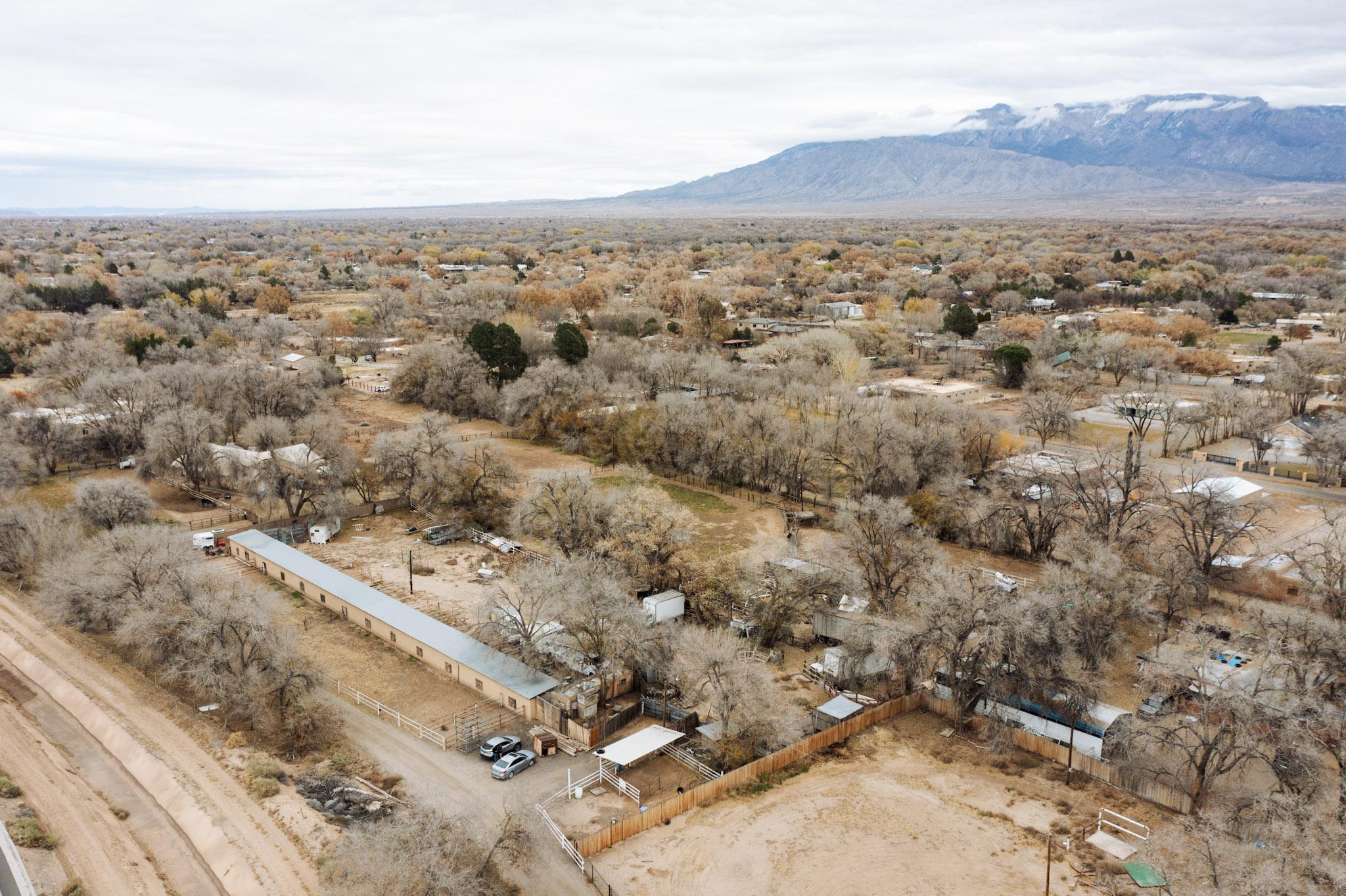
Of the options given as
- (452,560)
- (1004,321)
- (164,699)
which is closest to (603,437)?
(452,560)

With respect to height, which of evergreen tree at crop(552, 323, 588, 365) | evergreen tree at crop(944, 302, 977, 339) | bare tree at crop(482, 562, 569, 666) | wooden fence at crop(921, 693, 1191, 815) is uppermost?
evergreen tree at crop(552, 323, 588, 365)

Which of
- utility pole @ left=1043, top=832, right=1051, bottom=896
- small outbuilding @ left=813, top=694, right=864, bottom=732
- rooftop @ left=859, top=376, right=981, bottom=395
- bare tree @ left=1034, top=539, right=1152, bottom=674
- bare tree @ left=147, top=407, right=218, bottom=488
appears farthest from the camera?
rooftop @ left=859, top=376, right=981, bottom=395

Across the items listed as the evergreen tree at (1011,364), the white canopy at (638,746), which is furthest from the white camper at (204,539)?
the evergreen tree at (1011,364)

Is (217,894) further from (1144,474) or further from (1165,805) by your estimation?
(1144,474)

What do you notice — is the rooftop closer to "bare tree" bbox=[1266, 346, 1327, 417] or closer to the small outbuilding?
"bare tree" bbox=[1266, 346, 1327, 417]

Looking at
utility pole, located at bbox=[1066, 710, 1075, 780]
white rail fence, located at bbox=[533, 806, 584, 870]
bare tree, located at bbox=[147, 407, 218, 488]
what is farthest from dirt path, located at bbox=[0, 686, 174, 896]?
utility pole, located at bbox=[1066, 710, 1075, 780]

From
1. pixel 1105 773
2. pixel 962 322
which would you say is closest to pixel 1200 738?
pixel 1105 773
